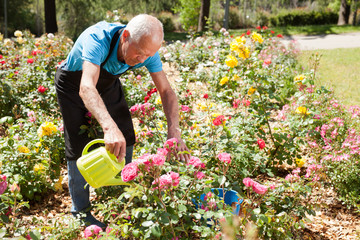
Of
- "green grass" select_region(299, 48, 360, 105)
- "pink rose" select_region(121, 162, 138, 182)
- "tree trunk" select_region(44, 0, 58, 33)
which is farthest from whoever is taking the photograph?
"tree trunk" select_region(44, 0, 58, 33)

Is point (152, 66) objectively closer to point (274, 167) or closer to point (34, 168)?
point (34, 168)

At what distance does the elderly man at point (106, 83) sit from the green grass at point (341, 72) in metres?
2.41

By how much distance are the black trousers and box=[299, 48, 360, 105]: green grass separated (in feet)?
7.99

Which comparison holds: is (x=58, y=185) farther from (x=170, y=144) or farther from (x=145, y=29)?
(x=145, y=29)

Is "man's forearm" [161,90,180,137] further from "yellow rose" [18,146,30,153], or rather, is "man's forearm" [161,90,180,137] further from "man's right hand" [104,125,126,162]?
"yellow rose" [18,146,30,153]

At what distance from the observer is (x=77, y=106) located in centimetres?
197

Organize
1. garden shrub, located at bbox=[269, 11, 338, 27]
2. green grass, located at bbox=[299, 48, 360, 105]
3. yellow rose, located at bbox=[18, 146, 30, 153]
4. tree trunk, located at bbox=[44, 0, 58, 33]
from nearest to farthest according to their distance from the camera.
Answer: yellow rose, located at bbox=[18, 146, 30, 153], green grass, located at bbox=[299, 48, 360, 105], tree trunk, located at bbox=[44, 0, 58, 33], garden shrub, located at bbox=[269, 11, 338, 27]

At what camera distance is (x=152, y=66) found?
6.22ft

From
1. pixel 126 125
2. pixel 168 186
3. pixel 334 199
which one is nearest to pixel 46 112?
pixel 126 125

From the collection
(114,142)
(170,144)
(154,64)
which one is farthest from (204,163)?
(114,142)

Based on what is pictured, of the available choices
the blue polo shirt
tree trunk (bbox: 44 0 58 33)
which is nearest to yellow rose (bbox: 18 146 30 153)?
the blue polo shirt

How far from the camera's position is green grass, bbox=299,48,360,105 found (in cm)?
445

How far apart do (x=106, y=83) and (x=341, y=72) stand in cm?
526

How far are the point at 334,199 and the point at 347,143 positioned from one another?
437 millimetres
